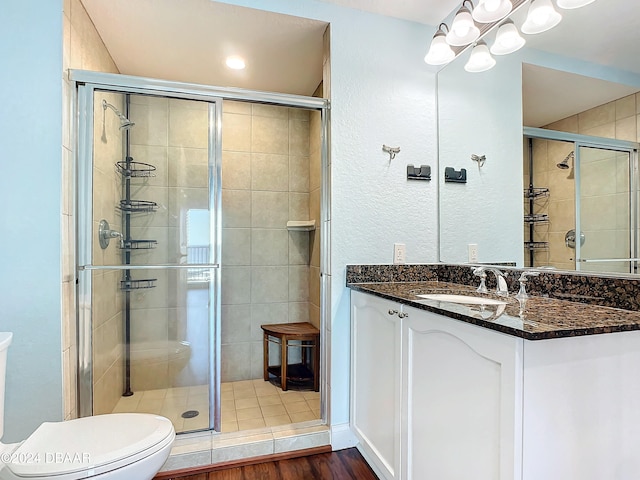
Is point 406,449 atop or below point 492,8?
below

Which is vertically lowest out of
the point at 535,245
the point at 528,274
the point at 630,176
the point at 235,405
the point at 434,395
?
the point at 235,405

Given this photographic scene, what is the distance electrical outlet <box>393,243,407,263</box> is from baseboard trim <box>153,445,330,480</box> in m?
1.10

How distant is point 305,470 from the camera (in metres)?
1.70

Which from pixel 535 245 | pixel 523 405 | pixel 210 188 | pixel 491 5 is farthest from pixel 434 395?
pixel 491 5

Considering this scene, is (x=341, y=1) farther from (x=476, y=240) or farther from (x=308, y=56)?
(x=476, y=240)

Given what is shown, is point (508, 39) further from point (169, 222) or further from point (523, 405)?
point (169, 222)

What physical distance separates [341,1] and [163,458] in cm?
231

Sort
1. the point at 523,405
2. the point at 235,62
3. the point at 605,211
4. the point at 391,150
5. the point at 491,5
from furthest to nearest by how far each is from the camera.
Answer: the point at 235,62, the point at 391,150, the point at 491,5, the point at 605,211, the point at 523,405

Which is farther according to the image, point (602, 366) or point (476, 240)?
point (476, 240)

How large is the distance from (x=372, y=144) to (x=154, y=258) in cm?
138

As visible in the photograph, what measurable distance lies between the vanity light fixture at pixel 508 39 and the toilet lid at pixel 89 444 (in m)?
2.30

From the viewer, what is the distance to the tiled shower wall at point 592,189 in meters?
1.22

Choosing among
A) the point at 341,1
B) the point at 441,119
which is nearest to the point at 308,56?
the point at 341,1

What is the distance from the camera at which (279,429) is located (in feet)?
6.24
